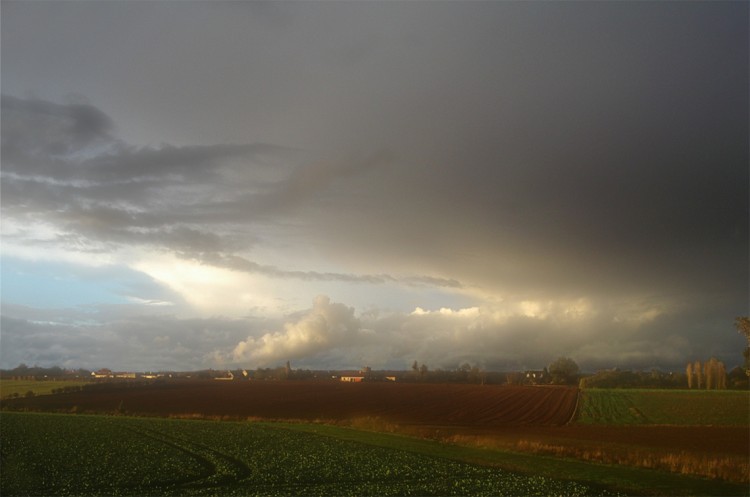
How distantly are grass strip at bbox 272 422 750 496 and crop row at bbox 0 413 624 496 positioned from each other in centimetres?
229

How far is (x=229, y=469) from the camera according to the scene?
117ft

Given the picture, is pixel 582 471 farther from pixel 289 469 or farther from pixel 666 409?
pixel 666 409

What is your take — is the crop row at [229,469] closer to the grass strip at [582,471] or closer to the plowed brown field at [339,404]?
the grass strip at [582,471]

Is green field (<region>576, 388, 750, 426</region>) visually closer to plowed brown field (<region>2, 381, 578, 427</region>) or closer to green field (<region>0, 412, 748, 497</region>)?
plowed brown field (<region>2, 381, 578, 427</region>)

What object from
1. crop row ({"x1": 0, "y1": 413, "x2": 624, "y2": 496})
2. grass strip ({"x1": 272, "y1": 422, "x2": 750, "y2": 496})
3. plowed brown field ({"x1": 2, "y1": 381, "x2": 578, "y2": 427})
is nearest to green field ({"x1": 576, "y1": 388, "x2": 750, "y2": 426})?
plowed brown field ({"x1": 2, "y1": 381, "x2": 578, "y2": 427})

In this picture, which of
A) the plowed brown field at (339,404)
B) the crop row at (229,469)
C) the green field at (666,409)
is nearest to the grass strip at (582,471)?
the crop row at (229,469)

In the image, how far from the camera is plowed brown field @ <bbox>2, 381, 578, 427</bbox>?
7981cm

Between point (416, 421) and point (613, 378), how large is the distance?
107 metres

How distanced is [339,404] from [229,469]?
2278 inches

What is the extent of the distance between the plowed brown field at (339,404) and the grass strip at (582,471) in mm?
26176

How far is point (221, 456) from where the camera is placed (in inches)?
1629

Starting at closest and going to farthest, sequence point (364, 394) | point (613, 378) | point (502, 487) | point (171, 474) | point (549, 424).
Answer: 1. point (502, 487)
2. point (171, 474)
3. point (549, 424)
4. point (364, 394)
5. point (613, 378)

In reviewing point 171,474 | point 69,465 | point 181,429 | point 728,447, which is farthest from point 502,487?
point 181,429

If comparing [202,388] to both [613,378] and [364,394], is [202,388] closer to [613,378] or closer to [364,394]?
[364,394]
